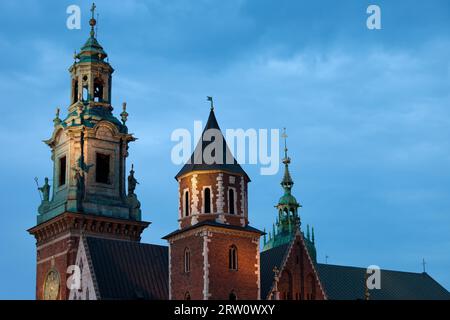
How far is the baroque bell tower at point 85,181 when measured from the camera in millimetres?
83812

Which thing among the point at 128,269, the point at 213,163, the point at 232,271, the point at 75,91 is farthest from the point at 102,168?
the point at 232,271

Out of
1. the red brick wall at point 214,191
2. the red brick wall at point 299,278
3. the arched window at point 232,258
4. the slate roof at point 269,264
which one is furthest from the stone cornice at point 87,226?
the arched window at point 232,258

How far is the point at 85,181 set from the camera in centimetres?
8794

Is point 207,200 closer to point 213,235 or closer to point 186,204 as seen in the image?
point 186,204

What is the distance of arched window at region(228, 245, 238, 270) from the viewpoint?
6862 cm

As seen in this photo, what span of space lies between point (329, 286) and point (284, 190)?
962 inches

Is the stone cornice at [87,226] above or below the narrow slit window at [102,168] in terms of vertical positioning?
below

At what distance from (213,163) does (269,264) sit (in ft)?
39.3

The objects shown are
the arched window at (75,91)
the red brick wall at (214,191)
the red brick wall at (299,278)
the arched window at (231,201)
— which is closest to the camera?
the red brick wall at (214,191)

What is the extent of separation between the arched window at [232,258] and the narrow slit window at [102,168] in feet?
81.3

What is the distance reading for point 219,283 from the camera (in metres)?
67.2

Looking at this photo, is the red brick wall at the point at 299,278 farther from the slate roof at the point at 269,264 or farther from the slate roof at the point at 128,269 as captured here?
the slate roof at the point at 128,269
